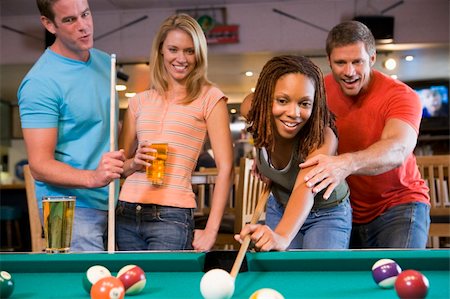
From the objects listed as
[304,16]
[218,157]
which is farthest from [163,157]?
[304,16]

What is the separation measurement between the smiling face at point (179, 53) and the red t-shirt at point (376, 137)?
65 cm

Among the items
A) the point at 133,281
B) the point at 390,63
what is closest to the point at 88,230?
the point at 133,281

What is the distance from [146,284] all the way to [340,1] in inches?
239

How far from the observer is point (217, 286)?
1178 mm

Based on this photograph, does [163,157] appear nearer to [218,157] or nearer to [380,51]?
[218,157]

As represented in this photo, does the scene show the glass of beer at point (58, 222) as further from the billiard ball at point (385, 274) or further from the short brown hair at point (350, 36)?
the short brown hair at point (350, 36)

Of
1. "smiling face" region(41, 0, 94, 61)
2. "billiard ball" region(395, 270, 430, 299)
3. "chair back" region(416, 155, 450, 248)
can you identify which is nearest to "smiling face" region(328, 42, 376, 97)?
"smiling face" region(41, 0, 94, 61)

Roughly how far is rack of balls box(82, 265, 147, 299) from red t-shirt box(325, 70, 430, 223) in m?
1.31

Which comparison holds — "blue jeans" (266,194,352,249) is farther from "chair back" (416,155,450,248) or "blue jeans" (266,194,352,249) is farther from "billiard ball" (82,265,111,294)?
"chair back" (416,155,450,248)

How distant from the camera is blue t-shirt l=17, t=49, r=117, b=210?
7.12 feet

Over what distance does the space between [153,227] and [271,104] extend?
60 cm

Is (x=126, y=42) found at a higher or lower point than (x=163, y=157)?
higher

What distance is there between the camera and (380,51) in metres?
7.08

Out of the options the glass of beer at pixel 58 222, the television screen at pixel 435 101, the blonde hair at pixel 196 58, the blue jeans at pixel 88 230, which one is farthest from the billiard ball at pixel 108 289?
the television screen at pixel 435 101
